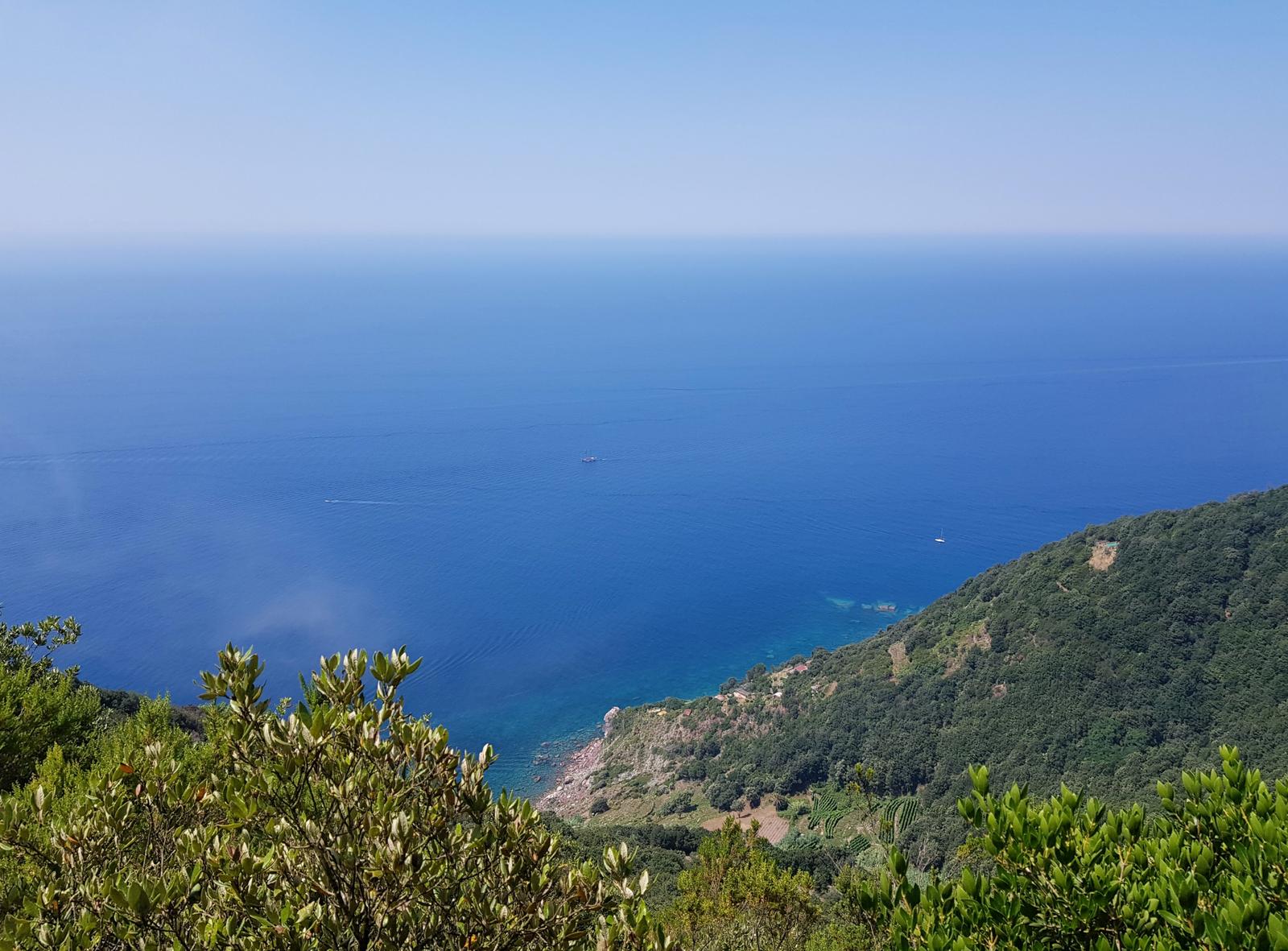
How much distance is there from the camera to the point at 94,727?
9430 mm

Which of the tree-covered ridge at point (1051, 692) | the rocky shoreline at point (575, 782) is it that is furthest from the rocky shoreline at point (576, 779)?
the tree-covered ridge at point (1051, 692)

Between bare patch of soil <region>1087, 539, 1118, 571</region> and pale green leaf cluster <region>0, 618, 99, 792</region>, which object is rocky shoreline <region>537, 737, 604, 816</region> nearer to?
bare patch of soil <region>1087, 539, 1118, 571</region>

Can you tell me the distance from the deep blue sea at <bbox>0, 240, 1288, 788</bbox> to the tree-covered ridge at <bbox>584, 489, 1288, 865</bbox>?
28.5 feet

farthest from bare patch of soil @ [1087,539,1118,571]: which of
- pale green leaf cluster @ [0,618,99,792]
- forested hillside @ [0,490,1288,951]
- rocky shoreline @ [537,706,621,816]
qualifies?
pale green leaf cluster @ [0,618,99,792]

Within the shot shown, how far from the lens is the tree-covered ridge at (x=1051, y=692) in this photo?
23.9 m

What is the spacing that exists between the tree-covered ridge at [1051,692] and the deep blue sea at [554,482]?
8.68 m

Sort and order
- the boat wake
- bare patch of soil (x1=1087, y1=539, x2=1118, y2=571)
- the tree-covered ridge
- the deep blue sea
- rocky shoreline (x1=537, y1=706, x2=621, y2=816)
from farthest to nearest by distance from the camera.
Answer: the boat wake
the deep blue sea
bare patch of soil (x1=1087, y1=539, x2=1118, y2=571)
rocky shoreline (x1=537, y1=706, x2=621, y2=816)
the tree-covered ridge

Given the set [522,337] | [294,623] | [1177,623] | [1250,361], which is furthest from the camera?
[522,337]

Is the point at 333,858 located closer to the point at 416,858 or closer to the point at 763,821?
the point at 416,858

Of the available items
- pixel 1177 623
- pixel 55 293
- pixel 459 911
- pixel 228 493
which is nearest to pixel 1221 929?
pixel 459 911

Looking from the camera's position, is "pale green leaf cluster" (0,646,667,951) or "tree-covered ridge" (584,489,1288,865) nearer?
"pale green leaf cluster" (0,646,667,951)

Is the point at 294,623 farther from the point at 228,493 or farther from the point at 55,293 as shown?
the point at 55,293

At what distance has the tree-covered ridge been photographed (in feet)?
78.5

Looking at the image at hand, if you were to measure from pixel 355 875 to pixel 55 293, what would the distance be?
637 feet
